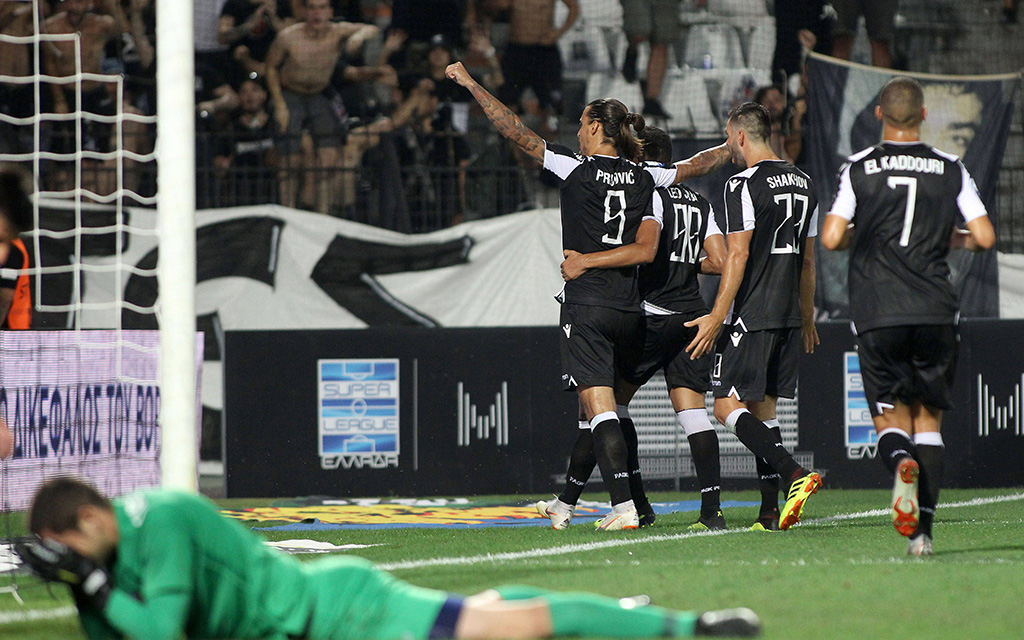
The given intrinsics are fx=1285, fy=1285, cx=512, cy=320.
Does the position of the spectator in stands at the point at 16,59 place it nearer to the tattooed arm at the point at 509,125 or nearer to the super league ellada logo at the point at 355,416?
the super league ellada logo at the point at 355,416

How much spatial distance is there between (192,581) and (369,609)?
46cm

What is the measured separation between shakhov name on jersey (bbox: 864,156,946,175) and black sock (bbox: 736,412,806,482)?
1745 mm

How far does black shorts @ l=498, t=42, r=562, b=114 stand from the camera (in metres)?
13.4

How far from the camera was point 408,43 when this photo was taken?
44.5 ft

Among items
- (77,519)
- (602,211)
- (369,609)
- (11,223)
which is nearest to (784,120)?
(602,211)

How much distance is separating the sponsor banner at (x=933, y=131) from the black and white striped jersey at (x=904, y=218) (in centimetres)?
537

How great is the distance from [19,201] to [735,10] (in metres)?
10.0

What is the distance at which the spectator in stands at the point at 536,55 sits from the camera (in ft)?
43.8

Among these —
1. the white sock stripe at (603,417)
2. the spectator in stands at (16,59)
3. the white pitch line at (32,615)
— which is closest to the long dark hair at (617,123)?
the white sock stripe at (603,417)

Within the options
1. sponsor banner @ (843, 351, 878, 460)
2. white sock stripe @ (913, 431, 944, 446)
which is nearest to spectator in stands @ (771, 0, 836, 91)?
sponsor banner @ (843, 351, 878, 460)

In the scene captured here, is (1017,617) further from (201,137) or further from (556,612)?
(201,137)

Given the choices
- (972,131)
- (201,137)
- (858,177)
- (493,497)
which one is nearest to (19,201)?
(858,177)

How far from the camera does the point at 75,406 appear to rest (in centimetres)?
738

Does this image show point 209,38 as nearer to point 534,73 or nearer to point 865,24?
point 534,73
